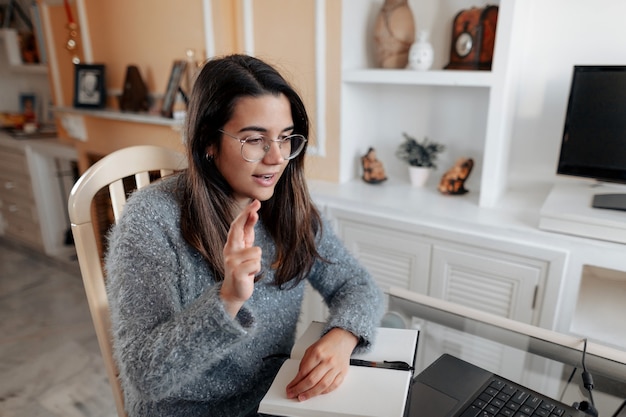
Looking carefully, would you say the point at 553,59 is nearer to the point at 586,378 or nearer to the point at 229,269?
the point at 586,378

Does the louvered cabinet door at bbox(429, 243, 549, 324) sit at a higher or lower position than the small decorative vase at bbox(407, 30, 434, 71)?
lower

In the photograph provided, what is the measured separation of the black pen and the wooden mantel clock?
1101mm

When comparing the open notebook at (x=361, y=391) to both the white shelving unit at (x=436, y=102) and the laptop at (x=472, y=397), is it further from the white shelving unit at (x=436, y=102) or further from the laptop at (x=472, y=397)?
the white shelving unit at (x=436, y=102)

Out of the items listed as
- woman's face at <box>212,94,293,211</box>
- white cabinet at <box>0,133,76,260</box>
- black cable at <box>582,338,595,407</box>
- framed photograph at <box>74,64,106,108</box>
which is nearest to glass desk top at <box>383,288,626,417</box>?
black cable at <box>582,338,595,407</box>

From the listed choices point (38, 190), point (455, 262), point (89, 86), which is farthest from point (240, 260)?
point (38, 190)

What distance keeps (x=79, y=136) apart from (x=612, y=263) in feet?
8.45

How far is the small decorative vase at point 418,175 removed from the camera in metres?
1.77

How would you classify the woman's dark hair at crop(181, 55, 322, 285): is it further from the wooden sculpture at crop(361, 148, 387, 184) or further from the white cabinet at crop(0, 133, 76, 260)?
the white cabinet at crop(0, 133, 76, 260)

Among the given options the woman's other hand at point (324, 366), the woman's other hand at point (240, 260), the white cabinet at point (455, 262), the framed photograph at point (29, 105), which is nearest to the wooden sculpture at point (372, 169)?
the white cabinet at point (455, 262)

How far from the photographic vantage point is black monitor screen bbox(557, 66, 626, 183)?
1259 millimetres

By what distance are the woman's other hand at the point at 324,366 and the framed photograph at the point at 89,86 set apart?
2035 mm

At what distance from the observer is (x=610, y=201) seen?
1318mm

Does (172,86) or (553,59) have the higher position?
(553,59)

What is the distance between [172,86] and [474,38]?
1.30m
